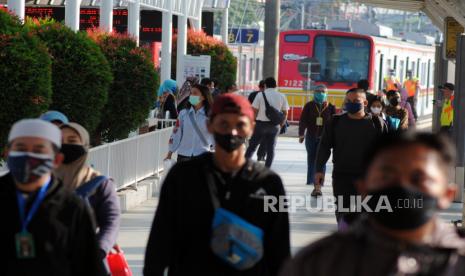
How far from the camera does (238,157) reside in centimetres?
521

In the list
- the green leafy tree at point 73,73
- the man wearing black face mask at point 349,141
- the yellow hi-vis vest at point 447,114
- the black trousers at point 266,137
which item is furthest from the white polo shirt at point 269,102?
the man wearing black face mask at point 349,141

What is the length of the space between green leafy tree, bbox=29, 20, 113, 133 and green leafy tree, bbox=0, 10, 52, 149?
77.0 inches

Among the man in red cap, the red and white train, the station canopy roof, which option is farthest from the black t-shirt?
the red and white train

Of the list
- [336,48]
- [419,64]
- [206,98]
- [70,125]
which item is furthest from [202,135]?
[419,64]

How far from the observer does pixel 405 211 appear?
10.2 feet

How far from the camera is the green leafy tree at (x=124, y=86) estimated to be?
51.8 feet

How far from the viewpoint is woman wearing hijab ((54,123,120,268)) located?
6027 mm

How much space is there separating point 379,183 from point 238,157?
6.85 ft

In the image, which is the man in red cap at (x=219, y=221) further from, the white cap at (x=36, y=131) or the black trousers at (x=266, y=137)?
the black trousers at (x=266, y=137)

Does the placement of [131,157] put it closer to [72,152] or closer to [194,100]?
[194,100]

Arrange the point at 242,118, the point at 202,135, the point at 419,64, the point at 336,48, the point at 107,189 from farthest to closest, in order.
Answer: the point at 419,64
the point at 336,48
the point at 202,135
the point at 107,189
the point at 242,118

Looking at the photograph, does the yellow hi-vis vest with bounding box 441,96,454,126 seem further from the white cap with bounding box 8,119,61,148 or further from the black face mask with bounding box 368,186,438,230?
the black face mask with bounding box 368,186,438,230

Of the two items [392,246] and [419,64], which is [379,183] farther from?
[419,64]

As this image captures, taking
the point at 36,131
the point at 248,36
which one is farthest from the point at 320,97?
the point at 248,36
